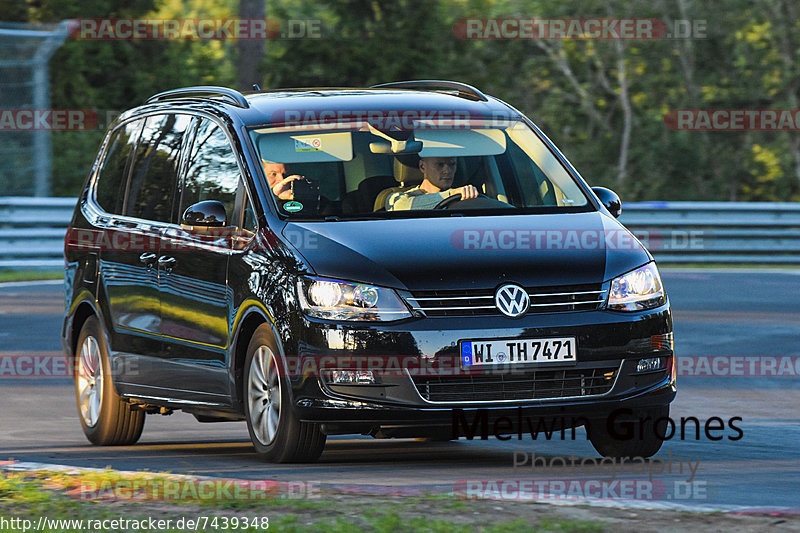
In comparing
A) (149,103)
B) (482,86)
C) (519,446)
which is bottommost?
(519,446)

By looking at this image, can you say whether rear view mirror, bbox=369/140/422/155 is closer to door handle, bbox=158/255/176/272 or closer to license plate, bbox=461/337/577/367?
door handle, bbox=158/255/176/272

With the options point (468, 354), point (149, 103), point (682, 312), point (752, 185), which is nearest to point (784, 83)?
point (752, 185)

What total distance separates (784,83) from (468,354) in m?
33.3

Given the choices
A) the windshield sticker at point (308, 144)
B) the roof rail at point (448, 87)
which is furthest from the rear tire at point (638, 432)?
the roof rail at point (448, 87)

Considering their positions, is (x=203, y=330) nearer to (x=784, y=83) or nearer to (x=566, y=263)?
(x=566, y=263)

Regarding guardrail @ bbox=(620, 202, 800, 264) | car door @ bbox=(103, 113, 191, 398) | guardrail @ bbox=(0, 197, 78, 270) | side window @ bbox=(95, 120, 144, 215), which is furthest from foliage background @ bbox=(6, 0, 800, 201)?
car door @ bbox=(103, 113, 191, 398)

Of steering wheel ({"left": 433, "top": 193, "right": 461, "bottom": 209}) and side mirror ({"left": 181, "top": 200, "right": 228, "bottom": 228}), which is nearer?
side mirror ({"left": 181, "top": 200, "right": 228, "bottom": 228})

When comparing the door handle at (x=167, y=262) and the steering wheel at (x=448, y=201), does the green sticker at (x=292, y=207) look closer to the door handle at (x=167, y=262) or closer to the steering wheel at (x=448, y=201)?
the steering wheel at (x=448, y=201)

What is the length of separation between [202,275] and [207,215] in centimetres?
39

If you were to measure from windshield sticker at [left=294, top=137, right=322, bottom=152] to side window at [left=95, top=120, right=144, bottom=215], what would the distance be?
1.71 meters

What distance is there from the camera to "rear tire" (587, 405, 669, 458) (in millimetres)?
8406

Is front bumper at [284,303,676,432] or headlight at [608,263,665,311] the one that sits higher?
headlight at [608,263,665,311]

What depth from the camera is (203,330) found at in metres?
8.86

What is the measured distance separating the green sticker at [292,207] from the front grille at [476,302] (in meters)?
1.04
